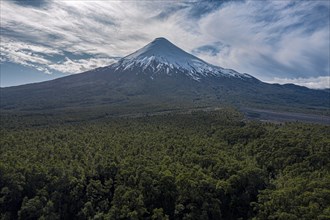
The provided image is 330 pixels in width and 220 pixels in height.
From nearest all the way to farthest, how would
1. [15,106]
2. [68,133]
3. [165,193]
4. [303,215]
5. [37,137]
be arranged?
[303,215] → [165,193] → [37,137] → [68,133] → [15,106]

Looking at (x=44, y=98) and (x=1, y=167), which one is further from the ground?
(x=44, y=98)

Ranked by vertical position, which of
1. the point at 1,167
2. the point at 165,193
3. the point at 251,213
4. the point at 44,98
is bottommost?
the point at 251,213

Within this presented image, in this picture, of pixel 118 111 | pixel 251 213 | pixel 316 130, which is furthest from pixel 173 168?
pixel 118 111

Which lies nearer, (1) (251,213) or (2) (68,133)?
(1) (251,213)

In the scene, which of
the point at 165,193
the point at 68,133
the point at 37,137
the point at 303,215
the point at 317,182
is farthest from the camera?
the point at 68,133

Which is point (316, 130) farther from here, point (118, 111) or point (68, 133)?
point (118, 111)

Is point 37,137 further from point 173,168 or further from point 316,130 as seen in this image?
point 316,130
